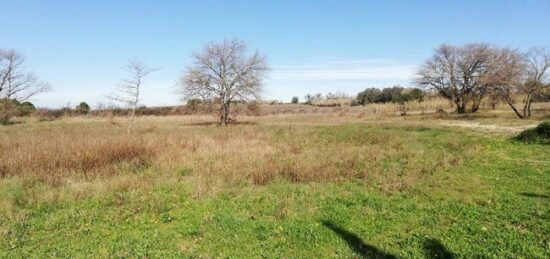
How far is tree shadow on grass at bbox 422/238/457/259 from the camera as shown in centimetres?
536

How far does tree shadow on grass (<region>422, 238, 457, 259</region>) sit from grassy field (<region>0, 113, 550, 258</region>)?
0.05ft

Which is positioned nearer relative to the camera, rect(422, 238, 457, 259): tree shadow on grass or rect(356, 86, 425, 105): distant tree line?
rect(422, 238, 457, 259): tree shadow on grass

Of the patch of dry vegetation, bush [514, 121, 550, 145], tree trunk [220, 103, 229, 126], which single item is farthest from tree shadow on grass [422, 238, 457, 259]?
tree trunk [220, 103, 229, 126]

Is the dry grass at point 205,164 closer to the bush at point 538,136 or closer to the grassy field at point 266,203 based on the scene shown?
the grassy field at point 266,203

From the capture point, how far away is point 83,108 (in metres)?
54.8

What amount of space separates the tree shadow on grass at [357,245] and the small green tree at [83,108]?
55411 millimetres

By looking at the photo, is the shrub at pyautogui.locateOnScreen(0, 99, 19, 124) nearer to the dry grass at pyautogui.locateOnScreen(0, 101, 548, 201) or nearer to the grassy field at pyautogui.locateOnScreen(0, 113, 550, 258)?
the dry grass at pyautogui.locateOnScreen(0, 101, 548, 201)

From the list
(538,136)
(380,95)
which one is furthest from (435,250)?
(380,95)

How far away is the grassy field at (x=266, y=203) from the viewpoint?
5.79 meters

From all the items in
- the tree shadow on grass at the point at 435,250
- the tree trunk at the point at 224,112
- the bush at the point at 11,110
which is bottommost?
the tree shadow on grass at the point at 435,250

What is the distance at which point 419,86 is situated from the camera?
2012 inches

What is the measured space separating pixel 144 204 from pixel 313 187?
410 cm

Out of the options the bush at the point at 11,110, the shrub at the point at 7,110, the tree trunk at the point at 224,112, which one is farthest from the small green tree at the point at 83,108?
the tree trunk at the point at 224,112

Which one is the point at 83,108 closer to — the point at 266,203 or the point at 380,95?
the point at 266,203
